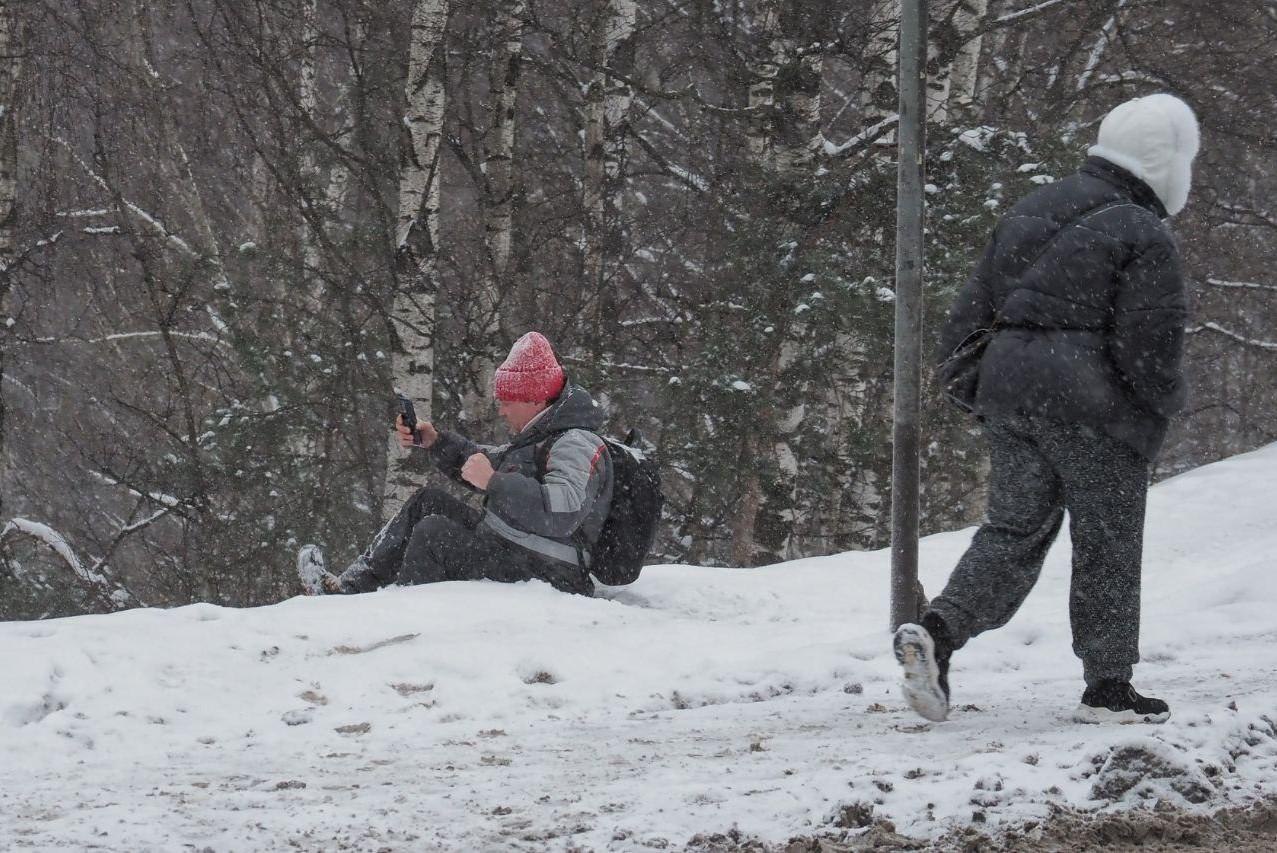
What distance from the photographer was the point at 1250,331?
18.7 metres

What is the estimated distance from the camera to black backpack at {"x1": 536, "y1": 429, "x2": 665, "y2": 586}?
18.4 feet

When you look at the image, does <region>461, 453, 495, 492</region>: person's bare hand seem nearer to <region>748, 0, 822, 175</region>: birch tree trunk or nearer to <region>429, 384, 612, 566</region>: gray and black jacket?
<region>429, 384, 612, 566</region>: gray and black jacket

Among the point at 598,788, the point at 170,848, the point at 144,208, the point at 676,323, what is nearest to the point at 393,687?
the point at 598,788

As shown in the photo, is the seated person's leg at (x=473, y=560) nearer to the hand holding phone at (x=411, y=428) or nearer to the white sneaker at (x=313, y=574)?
the hand holding phone at (x=411, y=428)

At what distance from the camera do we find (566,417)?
553cm

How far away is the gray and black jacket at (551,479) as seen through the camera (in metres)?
5.25

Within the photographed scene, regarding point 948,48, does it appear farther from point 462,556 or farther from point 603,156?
point 462,556

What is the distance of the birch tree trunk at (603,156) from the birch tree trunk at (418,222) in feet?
6.94

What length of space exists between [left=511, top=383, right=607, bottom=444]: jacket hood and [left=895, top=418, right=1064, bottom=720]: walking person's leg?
6.90 ft

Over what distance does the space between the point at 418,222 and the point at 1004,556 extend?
6.47 m

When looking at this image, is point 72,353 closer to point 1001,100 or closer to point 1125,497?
point 1001,100

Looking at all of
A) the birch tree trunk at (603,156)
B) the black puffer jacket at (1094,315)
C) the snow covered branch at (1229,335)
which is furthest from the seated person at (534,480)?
the snow covered branch at (1229,335)

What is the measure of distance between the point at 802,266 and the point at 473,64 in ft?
13.0

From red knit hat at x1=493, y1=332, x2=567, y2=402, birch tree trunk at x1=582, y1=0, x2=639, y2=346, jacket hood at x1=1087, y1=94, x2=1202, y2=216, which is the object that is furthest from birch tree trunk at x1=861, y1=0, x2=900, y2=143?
jacket hood at x1=1087, y1=94, x2=1202, y2=216
